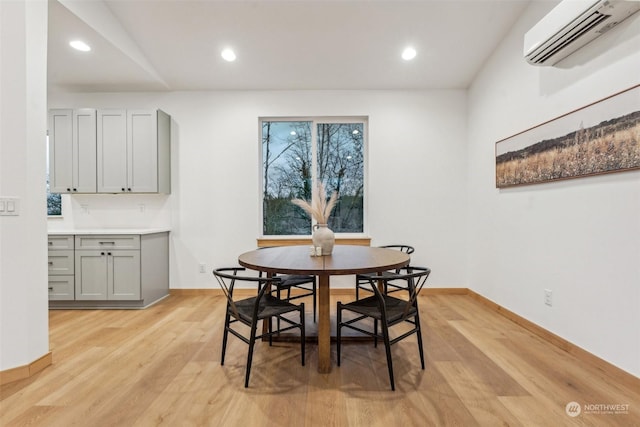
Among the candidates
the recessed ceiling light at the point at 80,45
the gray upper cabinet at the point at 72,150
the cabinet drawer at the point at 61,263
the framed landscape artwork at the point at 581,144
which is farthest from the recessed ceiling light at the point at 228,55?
the framed landscape artwork at the point at 581,144

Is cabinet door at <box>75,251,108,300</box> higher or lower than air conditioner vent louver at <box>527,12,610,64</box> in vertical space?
lower

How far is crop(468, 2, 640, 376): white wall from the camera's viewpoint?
185cm

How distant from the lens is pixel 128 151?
3.61 metres

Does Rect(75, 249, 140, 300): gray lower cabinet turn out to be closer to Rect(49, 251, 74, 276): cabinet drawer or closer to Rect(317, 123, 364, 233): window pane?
Rect(49, 251, 74, 276): cabinet drawer

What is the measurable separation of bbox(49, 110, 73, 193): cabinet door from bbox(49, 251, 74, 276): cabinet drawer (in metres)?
0.78

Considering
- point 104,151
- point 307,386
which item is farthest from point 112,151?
point 307,386

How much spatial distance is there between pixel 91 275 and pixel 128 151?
1.45 meters

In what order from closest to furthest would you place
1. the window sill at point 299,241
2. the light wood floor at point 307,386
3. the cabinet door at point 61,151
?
the light wood floor at point 307,386
the cabinet door at point 61,151
the window sill at point 299,241

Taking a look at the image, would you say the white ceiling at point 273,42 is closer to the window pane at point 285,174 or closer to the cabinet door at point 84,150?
the cabinet door at point 84,150

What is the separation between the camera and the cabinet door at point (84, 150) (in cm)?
357

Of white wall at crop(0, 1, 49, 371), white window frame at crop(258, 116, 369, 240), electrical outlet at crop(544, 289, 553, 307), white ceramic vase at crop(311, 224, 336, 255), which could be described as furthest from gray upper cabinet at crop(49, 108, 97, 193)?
electrical outlet at crop(544, 289, 553, 307)

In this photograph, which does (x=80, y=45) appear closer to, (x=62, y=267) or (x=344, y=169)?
(x=62, y=267)


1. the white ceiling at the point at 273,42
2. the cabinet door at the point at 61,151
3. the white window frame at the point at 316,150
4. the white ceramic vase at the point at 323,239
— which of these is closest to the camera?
the white ceramic vase at the point at 323,239

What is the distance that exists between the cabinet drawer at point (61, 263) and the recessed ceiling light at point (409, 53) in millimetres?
4241
